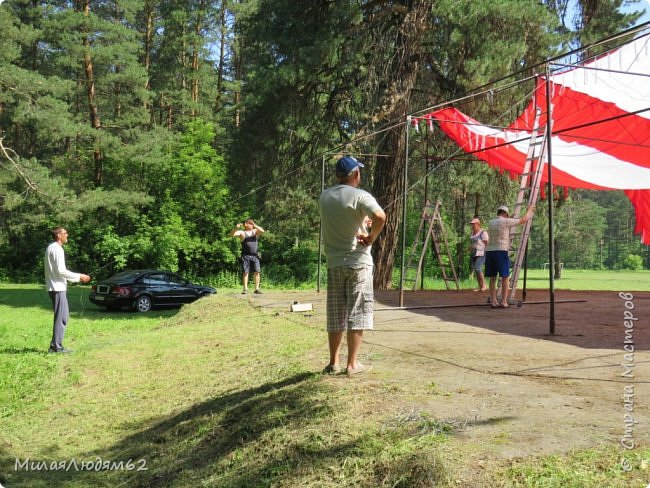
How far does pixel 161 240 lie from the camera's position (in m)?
24.8

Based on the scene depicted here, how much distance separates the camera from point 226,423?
16.0 feet

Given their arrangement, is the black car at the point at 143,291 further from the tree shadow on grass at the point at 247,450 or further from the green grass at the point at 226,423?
the tree shadow on grass at the point at 247,450

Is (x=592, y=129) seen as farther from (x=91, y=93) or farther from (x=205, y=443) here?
(x=91, y=93)

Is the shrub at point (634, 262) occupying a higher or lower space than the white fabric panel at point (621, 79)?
lower

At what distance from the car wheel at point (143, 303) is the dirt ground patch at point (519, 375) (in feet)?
32.8

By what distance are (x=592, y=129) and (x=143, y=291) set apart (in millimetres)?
12694

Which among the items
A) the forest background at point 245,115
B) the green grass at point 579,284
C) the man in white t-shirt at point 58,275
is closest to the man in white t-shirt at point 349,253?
the forest background at point 245,115

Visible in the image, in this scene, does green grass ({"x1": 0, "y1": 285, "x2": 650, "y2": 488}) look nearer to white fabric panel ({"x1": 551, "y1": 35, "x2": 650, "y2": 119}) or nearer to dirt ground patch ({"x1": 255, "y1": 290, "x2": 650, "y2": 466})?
dirt ground patch ({"x1": 255, "y1": 290, "x2": 650, "y2": 466})

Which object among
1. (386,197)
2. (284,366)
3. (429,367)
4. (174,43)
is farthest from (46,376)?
(174,43)

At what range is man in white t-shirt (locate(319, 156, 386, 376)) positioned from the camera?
16.1ft

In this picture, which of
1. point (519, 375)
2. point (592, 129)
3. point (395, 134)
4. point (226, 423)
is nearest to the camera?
point (226, 423)

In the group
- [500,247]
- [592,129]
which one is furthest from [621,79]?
[500,247]

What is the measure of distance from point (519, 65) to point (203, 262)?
638 inches

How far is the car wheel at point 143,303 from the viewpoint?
679 inches
